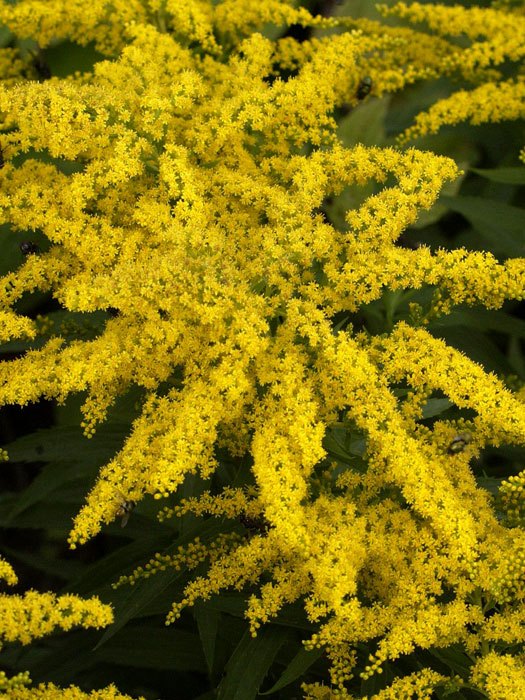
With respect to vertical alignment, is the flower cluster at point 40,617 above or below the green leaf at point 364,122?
below

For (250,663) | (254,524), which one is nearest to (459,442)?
(254,524)

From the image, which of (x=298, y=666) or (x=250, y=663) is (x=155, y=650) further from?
(x=298, y=666)

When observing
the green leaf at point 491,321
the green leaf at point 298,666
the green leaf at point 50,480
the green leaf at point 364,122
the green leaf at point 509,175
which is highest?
the green leaf at point 509,175

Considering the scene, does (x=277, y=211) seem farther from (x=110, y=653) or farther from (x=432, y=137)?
(x=432, y=137)

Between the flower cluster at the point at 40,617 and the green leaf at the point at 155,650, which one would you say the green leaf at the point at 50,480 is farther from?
the flower cluster at the point at 40,617

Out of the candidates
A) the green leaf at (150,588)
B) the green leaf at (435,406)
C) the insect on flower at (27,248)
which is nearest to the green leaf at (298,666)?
the green leaf at (150,588)

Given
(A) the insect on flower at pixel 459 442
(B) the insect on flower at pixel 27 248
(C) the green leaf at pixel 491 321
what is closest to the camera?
(A) the insect on flower at pixel 459 442

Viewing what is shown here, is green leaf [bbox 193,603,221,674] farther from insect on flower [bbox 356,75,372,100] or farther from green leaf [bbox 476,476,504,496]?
→ insect on flower [bbox 356,75,372,100]
